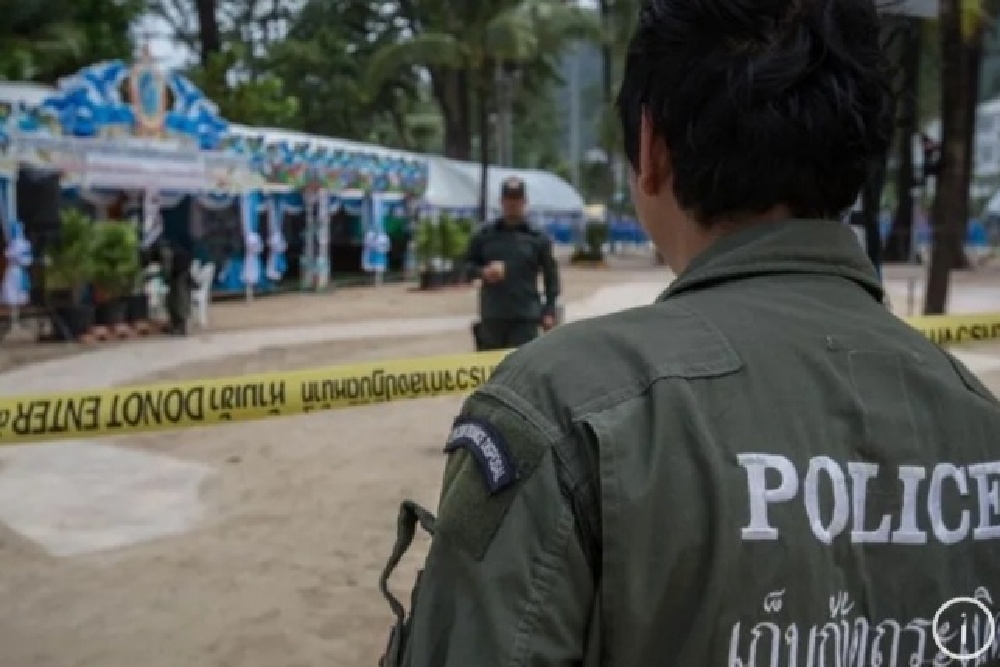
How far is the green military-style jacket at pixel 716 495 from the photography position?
1.02m

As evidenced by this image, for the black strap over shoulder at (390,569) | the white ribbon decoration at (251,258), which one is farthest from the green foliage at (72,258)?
the black strap over shoulder at (390,569)

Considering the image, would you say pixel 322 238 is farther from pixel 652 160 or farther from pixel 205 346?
pixel 652 160

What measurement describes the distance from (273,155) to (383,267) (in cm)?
597

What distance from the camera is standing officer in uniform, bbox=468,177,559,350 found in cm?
764

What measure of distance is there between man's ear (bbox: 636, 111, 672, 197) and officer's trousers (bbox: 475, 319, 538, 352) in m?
6.48

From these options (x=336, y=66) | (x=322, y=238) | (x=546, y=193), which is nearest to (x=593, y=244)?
(x=546, y=193)

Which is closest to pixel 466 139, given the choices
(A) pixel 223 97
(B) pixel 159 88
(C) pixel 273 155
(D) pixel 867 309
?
(A) pixel 223 97

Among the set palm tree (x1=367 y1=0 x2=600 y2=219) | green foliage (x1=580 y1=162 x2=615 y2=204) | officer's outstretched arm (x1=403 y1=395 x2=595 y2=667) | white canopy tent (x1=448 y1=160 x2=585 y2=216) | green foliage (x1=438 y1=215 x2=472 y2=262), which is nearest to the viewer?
officer's outstretched arm (x1=403 y1=395 x2=595 y2=667)

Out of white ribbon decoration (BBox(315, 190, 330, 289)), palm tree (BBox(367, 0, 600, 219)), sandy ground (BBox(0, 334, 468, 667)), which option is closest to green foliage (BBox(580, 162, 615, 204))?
palm tree (BBox(367, 0, 600, 219))

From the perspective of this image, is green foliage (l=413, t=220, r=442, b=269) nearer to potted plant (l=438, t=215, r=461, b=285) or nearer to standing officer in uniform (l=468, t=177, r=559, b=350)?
potted plant (l=438, t=215, r=461, b=285)

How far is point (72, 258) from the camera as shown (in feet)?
46.7

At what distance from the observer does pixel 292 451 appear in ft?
26.7

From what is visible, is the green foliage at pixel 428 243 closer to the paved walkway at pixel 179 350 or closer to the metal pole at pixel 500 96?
the paved walkway at pixel 179 350
